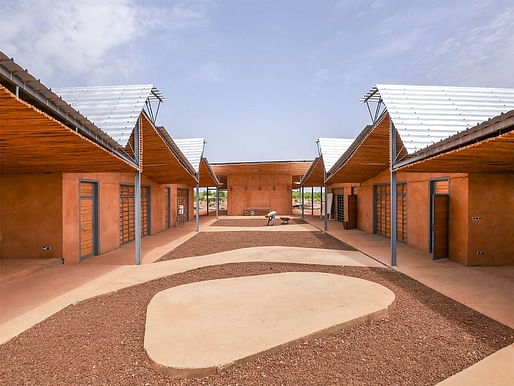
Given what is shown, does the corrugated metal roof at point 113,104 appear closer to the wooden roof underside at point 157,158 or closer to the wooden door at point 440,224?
the wooden roof underside at point 157,158

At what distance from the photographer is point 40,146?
18.6 ft

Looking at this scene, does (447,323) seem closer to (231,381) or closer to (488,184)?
(231,381)

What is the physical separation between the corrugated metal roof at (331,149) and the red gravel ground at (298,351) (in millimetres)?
12327

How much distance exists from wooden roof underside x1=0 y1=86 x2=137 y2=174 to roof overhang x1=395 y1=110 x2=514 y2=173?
634 centimetres

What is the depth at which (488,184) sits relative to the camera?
28.2 ft

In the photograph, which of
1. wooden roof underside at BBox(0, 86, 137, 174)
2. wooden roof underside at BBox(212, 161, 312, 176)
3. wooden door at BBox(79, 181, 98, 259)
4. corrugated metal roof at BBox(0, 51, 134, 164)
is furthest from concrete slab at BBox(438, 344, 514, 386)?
wooden roof underside at BBox(212, 161, 312, 176)

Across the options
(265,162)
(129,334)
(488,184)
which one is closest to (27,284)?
(129,334)

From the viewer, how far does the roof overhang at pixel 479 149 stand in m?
4.39

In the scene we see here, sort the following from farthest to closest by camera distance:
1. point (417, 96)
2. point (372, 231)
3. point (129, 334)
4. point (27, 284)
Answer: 1. point (372, 231)
2. point (417, 96)
3. point (27, 284)
4. point (129, 334)

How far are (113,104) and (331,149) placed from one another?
41.7ft

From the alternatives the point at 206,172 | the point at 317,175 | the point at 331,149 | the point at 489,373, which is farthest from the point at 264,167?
the point at 489,373

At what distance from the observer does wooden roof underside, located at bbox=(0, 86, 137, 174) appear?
4.02 metres

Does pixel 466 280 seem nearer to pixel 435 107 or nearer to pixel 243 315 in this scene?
pixel 435 107

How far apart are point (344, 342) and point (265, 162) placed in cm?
2439
